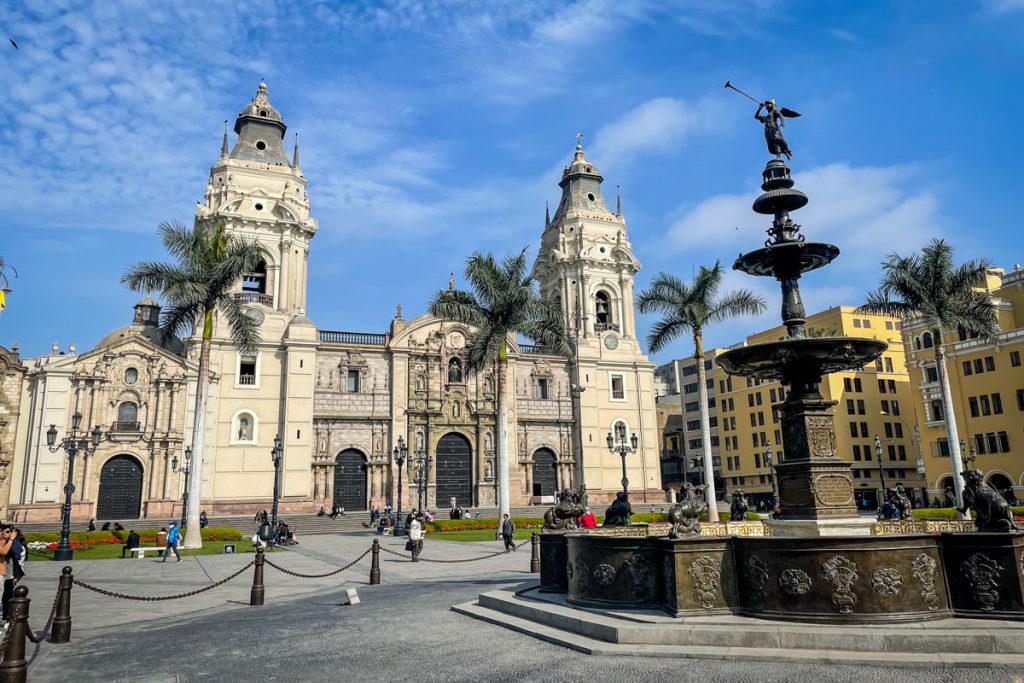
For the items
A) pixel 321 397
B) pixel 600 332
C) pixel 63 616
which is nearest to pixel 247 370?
pixel 321 397

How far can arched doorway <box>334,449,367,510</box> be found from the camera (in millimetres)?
43469

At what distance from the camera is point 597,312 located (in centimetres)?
5272

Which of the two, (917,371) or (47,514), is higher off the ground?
(917,371)

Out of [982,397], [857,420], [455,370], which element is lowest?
[857,420]

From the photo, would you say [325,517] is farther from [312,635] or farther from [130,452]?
[312,635]

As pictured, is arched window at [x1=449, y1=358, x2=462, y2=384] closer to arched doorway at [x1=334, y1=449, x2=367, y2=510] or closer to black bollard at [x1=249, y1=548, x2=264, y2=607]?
arched doorway at [x1=334, y1=449, x2=367, y2=510]

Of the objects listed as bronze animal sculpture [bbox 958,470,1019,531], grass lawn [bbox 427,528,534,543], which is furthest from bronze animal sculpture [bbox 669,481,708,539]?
grass lawn [bbox 427,528,534,543]

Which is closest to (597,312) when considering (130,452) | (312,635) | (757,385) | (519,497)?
(519,497)

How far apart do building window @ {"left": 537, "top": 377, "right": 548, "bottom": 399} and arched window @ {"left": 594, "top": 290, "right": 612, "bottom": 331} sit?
6.19 metres

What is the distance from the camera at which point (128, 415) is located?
39.2 metres

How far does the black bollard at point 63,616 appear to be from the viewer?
33.8 ft

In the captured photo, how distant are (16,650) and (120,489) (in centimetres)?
3522

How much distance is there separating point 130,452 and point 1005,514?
132 feet

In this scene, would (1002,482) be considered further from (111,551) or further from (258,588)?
(111,551)
